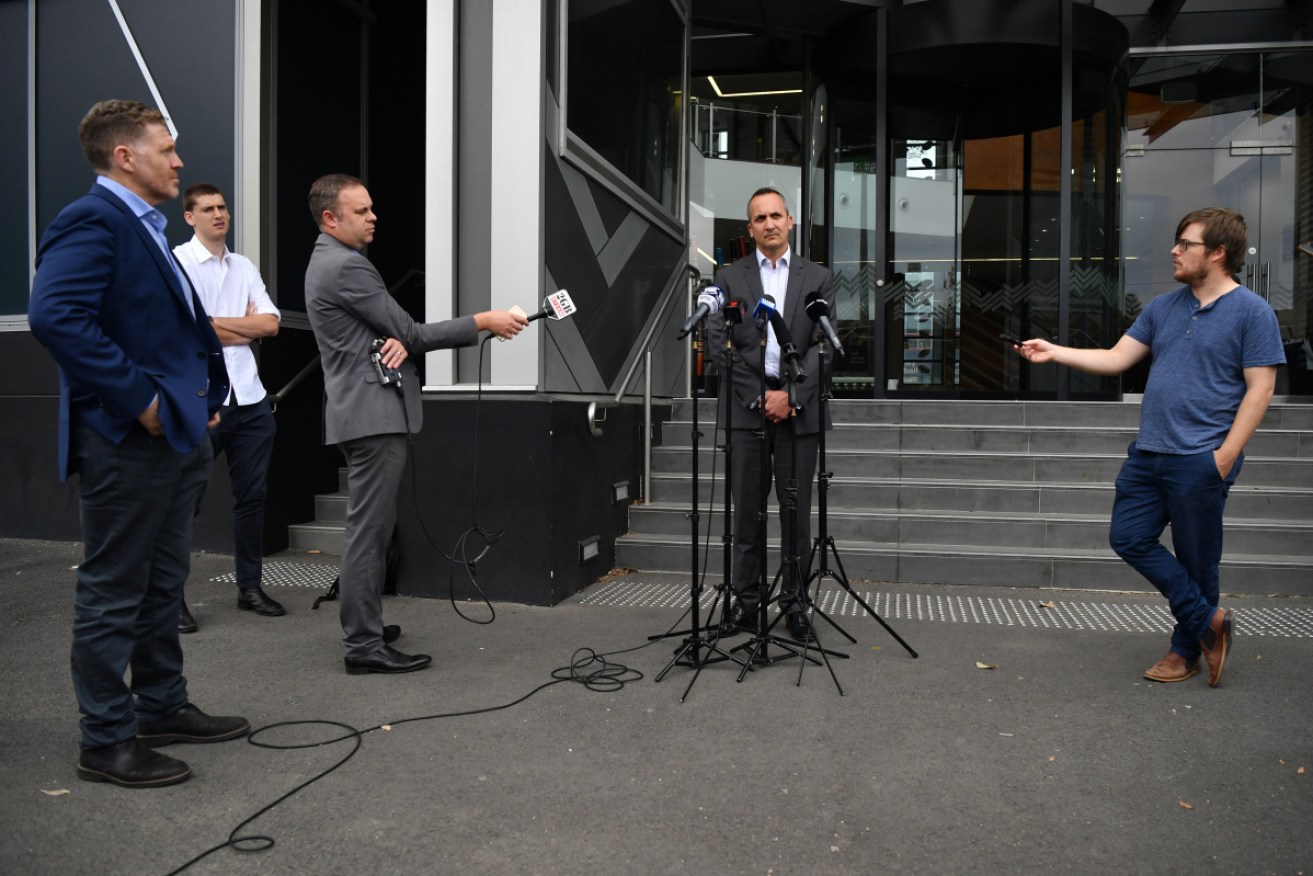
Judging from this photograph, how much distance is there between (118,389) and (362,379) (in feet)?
4.10

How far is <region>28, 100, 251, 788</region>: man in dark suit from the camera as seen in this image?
2576mm

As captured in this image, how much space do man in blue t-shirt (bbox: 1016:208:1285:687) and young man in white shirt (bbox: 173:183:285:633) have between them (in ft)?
11.6

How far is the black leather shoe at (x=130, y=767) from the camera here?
105 inches

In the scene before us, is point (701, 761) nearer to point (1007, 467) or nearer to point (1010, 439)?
point (1007, 467)

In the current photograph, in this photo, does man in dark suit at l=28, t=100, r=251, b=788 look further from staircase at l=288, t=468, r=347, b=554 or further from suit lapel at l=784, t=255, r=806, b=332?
staircase at l=288, t=468, r=347, b=554

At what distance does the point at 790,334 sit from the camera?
4.33 meters

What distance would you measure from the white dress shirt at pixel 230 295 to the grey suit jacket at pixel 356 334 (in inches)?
43.0

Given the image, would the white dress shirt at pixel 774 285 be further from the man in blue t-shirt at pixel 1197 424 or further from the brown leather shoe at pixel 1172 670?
the brown leather shoe at pixel 1172 670

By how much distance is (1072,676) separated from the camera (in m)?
3.81

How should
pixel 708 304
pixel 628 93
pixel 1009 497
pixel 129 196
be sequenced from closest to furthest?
1. pixel 129 196
2. pixel 708 304
3. pixel 1009 497
4. pixel 628 93

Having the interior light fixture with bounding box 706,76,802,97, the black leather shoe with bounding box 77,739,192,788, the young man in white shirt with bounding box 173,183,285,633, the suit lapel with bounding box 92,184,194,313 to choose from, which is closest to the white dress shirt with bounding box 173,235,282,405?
the young man in white shirt with bounding box 173,183,285,633

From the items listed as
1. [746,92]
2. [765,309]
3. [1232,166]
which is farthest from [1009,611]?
[1232,166]

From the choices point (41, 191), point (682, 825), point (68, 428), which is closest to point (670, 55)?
point (41, 191)

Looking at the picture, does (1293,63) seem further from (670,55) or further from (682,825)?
(682,825)
